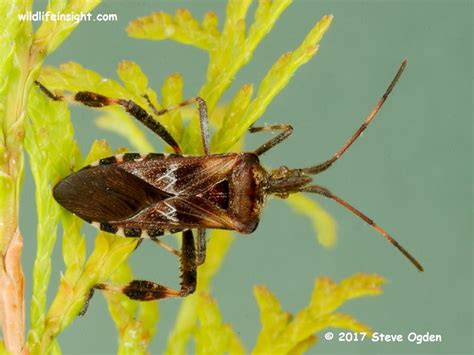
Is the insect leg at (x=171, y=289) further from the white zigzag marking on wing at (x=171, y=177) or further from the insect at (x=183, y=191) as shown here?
the white zigzag marking on wing at (x=171, y=177)

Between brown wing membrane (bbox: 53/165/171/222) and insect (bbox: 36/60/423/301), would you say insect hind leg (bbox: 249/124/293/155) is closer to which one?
insect (bbox: 36/60/423/301)

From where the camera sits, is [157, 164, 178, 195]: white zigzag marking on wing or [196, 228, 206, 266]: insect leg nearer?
[157, 164, 178, 195]: white zigzag marking on wing

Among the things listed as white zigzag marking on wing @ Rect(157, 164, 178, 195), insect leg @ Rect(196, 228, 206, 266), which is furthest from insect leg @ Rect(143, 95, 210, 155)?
insect leg @ Rect(196, 228, 206, 266)

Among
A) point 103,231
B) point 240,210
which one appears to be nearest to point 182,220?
point 240,210

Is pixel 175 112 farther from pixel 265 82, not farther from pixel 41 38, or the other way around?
pixel 41 38

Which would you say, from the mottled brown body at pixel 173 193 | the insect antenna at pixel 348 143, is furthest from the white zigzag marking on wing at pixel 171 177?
the insect antenna at pixel 348 143

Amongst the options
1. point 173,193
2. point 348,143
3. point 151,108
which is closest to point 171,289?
point 173,193
